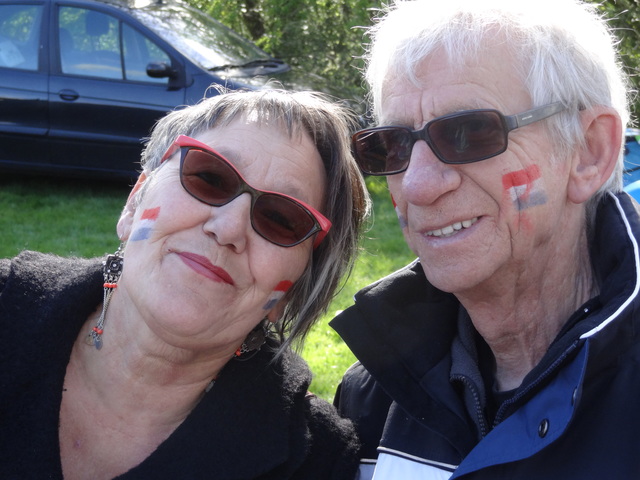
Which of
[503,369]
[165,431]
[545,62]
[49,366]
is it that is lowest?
[165,431]

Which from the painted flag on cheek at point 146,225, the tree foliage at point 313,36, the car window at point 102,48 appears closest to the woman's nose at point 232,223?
the painted flag on cheek at point 146,225

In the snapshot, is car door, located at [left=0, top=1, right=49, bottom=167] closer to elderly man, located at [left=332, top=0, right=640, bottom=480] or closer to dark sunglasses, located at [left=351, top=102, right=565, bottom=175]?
elderly man, located at [left=332, top=0, right=640, bottom=480]

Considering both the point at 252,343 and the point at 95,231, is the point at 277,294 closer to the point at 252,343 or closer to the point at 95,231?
the point at 252,343

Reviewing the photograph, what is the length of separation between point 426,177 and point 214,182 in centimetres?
66

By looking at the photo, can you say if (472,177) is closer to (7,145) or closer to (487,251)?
(487,251)

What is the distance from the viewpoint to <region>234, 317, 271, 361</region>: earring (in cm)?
264

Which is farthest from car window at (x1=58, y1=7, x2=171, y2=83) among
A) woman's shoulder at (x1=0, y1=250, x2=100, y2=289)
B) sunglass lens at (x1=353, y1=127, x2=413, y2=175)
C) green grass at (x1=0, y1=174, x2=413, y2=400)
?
sunglass lens at (x1=353, y1=127, x2=413, y2=175)

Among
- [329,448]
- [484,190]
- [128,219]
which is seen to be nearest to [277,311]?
[329,448]

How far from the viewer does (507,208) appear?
2152mm

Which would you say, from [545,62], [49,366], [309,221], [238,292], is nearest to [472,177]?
[545,62]

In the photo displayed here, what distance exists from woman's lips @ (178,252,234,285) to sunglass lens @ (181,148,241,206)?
176mm

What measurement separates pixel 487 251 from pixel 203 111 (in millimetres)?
1082

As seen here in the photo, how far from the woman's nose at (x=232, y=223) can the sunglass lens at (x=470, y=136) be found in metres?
0.63

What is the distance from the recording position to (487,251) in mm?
2166
